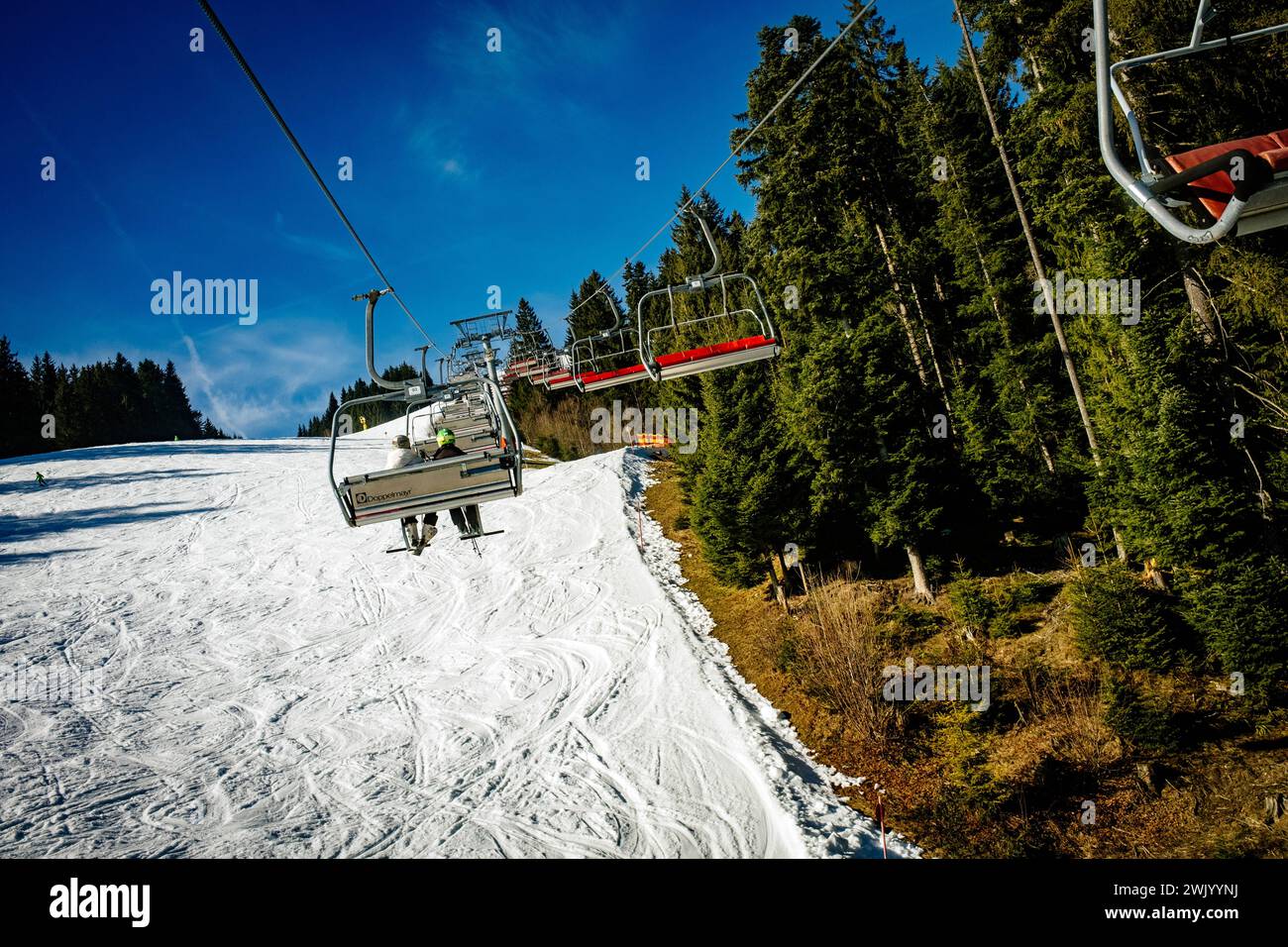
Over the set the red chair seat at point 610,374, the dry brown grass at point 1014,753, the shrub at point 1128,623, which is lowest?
the dry brown grass at point 1014,753

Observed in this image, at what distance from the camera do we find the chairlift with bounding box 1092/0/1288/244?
102 inches

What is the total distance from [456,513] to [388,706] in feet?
34.8

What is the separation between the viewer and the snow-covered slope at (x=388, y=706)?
12.6 metres

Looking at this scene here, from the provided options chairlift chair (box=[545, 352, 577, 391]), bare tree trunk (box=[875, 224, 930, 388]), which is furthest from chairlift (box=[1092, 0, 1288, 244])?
bare tree trunk (box=[875, 224, 930, 388])

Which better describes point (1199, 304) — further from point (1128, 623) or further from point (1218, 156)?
point (1218, 156)

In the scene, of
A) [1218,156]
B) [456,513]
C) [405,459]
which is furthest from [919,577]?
[1218,156]

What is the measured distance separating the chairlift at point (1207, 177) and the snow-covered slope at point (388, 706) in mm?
11708

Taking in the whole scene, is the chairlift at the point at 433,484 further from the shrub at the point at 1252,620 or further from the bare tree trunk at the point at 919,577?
the bare tree trunk at the point at 919,577

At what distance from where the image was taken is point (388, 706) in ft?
59.3

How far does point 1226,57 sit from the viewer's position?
10.2m

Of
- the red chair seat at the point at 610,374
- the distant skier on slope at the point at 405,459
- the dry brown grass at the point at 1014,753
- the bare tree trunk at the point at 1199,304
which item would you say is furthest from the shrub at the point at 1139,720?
the distant skier on slope at the point at 405,459
